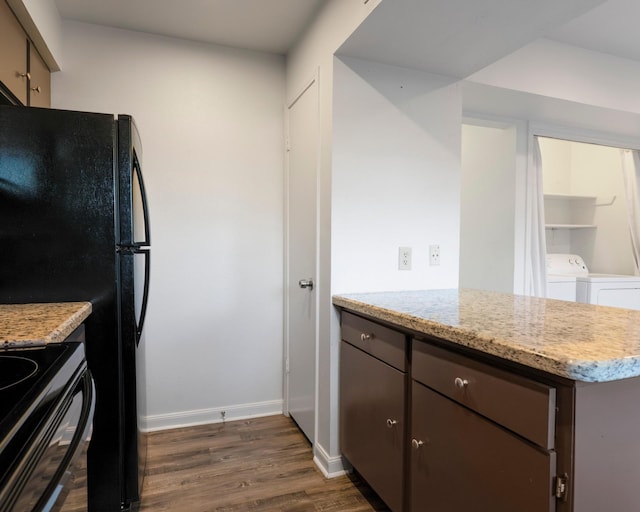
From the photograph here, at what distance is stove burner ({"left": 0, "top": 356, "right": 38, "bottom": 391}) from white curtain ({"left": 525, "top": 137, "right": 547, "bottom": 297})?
294 cm

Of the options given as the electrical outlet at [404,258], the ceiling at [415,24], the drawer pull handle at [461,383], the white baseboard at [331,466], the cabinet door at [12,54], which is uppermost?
the ceiling at [415,24]

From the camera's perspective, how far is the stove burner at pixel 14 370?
2.43 ft

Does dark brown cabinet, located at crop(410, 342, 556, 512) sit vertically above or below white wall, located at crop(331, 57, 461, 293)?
below

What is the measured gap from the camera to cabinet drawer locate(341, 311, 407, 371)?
4.73 ft

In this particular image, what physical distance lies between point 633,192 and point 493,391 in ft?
11.3

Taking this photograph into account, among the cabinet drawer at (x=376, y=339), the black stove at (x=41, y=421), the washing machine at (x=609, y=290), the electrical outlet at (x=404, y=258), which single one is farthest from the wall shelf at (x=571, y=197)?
the black stove at (x=41, y=421)

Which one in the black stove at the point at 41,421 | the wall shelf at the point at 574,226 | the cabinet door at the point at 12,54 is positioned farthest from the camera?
the wall shelf at the point at 574,226

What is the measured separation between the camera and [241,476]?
1.92 meters

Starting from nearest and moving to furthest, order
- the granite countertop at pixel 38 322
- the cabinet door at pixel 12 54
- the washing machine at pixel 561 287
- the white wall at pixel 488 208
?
the granite countertop at pixel 38 322 → the cabinet door at pixel 12 54 → the white wall at pixel 488 208 → the washing machine at pixel 561 287

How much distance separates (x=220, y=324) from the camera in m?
2.50

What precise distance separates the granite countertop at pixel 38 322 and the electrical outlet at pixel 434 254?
5.16 ft

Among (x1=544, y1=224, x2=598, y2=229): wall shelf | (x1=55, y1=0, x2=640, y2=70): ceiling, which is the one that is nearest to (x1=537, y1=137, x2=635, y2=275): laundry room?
(x1=544, y1=224, x2=598, y2=229): wall shelf

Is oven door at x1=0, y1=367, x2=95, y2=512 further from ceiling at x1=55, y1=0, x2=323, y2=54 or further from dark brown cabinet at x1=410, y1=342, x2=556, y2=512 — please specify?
ceiling at x1=55, y1=0, x2=323, y2=54

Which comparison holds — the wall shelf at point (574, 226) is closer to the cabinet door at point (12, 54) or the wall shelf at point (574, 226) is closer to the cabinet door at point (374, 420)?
the cabinet door at point (374, 420)
